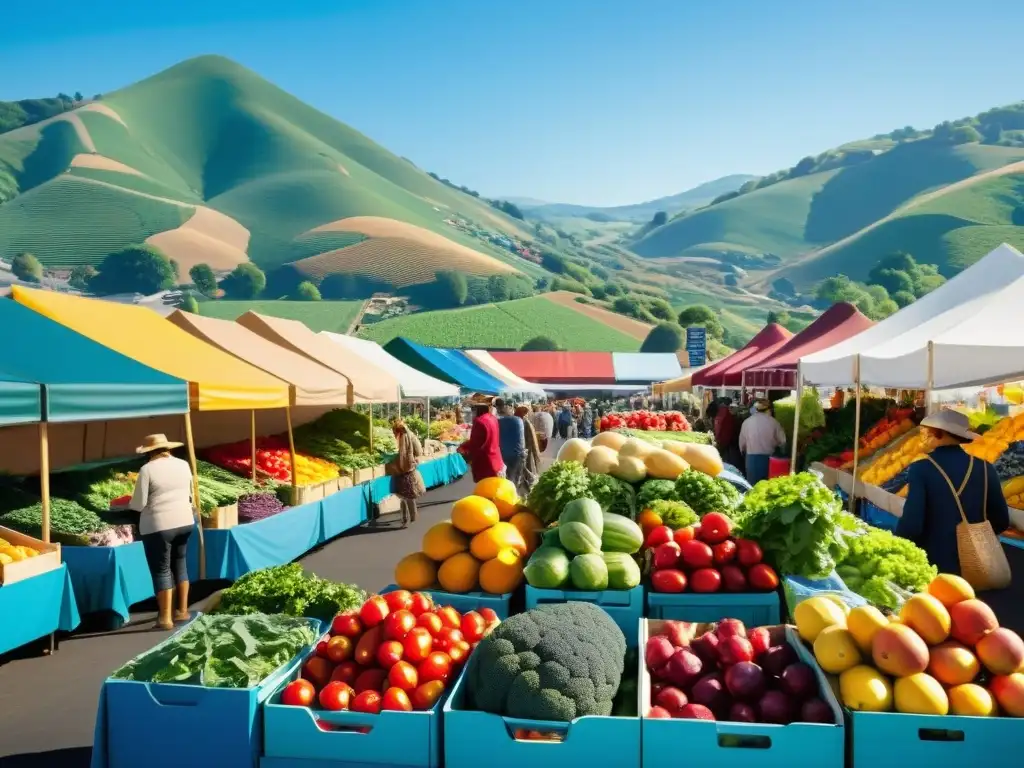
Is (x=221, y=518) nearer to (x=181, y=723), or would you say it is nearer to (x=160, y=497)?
(x=160, y=497)

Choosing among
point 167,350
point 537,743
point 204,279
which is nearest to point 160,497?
point 167,350

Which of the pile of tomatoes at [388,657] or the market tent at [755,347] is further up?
the market tent at [755,347]

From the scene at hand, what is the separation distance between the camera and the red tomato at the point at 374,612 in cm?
341

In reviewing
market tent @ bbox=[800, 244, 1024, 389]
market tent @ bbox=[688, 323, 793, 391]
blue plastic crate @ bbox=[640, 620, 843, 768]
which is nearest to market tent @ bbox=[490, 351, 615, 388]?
A: market tent @ bbox=[688, 323, 793, 391]

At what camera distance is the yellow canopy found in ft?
25.0

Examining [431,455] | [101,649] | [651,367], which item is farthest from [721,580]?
[651,367]

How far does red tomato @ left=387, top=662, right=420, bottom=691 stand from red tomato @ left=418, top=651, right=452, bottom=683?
0.04 m

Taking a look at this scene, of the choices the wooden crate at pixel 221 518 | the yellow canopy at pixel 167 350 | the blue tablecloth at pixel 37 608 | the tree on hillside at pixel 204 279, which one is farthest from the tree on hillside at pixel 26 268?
the blue tablecloth at pixel 37 608

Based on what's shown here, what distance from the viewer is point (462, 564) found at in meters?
4.25

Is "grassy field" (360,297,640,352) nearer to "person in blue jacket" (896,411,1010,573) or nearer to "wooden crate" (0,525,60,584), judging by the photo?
"wooden crate" (0,525,60,584)

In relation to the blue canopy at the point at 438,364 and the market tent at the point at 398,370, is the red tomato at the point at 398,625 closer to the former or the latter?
the market tent at the point at 398,370

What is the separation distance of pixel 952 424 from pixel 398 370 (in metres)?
13.2

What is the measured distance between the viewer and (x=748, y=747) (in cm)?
273

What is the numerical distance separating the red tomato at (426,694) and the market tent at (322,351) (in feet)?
30.2
